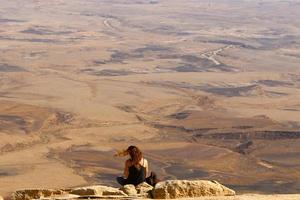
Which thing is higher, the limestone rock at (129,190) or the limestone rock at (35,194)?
the limestone rock at (129,190)

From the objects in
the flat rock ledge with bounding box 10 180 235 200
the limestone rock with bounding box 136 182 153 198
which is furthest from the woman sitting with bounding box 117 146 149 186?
the flat rock ledge with bounding box 10 180 235 200

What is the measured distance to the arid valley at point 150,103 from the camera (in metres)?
31.0

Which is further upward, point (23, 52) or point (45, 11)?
point (45, 11)

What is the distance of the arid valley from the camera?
3105 cm

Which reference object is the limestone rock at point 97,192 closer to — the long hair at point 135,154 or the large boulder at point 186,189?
the large boulder at point 186,189

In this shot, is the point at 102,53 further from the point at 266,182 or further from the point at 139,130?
the point at 266,182

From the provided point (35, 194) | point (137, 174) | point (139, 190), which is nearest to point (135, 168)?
point (137, 174)

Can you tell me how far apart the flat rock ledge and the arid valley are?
57.5 feet

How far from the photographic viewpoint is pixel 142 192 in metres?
8.95

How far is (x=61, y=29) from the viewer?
97250 millimetres

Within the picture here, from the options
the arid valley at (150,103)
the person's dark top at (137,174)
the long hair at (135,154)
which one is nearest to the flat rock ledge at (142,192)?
the person's dark top at (137,174)

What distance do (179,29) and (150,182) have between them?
94.0 meters

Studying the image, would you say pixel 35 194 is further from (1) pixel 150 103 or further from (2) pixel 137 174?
(1) pixel 150 103

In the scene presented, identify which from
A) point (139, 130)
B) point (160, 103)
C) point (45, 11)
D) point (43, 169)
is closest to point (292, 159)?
point (139, 130)
